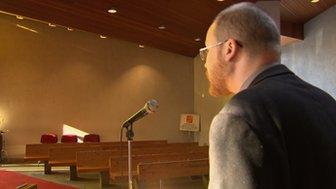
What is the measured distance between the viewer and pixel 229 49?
39.6 inches

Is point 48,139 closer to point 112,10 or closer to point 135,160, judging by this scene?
point 112,10

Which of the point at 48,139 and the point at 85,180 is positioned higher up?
the point at 48,139

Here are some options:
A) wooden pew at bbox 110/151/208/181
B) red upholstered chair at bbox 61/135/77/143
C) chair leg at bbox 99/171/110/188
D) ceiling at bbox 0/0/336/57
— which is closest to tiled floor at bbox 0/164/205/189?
chair leg at bbox 99/171/110/188

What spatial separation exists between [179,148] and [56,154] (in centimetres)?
239

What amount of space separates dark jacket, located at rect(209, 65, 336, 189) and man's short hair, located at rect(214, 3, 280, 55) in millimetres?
86

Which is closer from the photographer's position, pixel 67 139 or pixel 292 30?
pixel 292 30

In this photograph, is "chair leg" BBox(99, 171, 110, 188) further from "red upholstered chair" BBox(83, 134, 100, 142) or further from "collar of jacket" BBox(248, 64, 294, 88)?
"collar of jacket" BBox(248, 64, 294, 88)

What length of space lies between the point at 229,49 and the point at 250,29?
67mm

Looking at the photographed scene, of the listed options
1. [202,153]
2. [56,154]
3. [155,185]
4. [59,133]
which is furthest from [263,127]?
[59,133]

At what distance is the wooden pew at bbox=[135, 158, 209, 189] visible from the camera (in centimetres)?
579

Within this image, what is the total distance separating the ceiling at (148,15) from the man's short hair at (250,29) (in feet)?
19.9

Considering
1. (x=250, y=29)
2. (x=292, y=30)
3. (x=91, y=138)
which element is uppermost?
(x=292, y=30)

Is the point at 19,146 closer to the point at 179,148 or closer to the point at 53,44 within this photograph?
the point at 53,44

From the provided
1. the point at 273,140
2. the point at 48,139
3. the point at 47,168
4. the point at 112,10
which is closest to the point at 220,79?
the point at 273,140
